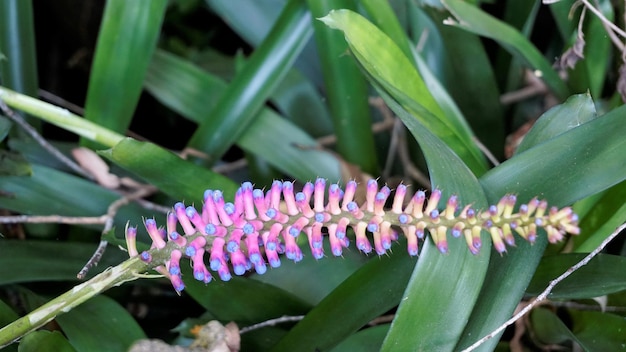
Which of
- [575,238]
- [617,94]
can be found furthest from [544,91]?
[575,238]

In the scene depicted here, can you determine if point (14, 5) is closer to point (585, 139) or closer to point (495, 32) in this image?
point (495, 32)

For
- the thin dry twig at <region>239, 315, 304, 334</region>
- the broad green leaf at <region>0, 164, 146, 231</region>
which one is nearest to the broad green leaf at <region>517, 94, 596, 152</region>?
the thin dry twig at <region>239, 315, 304, 334</region>

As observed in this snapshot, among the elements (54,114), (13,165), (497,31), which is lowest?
(13,165)

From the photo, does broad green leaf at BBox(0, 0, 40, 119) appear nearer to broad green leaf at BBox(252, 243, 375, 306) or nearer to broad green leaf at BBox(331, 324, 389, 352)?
broad green leaf at BBox(252, 243, 375, 306)

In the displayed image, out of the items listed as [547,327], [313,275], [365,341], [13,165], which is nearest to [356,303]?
[365,341]

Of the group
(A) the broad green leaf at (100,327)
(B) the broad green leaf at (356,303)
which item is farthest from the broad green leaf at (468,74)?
(A) the broad green leaf at (100,327)

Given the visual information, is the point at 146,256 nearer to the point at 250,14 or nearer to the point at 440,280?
the point at 440,280
